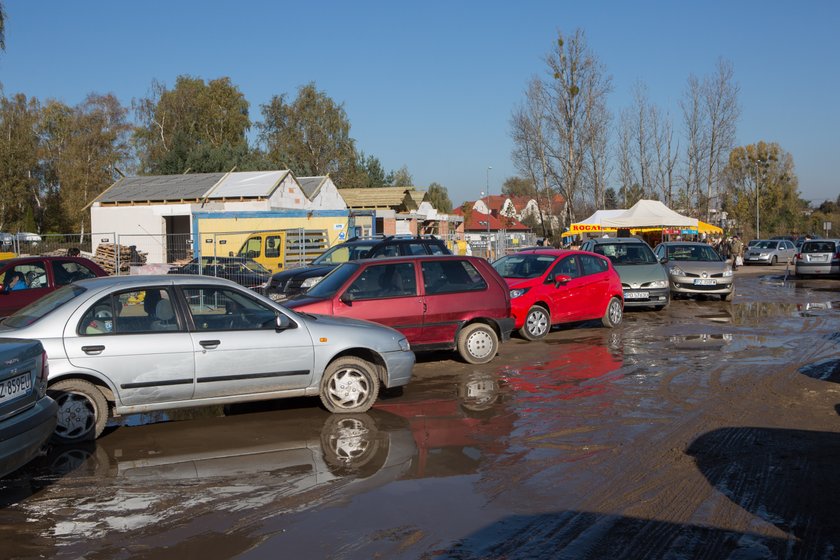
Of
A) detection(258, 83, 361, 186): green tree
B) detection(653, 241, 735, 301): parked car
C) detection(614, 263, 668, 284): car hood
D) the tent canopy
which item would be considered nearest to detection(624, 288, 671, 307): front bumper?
detection(614, 263, 668, 284): car hood

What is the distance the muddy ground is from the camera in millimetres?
4906

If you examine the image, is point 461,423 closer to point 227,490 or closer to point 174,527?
point 227,490

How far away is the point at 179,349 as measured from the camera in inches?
293

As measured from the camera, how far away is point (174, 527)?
5.20 m

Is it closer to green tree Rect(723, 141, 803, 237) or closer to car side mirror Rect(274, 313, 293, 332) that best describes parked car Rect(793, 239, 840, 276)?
car side mirror Rect(274, 313, 293, 332)

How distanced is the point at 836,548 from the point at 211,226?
94.0ft

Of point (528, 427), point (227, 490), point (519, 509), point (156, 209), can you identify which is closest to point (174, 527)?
point (227, 490)

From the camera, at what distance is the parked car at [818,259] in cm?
3036

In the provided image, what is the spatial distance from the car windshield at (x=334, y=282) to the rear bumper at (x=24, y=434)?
4.91m

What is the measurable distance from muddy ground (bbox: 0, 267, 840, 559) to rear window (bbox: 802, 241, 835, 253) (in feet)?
76.0

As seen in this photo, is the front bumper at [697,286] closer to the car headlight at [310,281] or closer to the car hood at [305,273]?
the car hood at [305,273]

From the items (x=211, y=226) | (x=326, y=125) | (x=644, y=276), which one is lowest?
(x=644, y=276)

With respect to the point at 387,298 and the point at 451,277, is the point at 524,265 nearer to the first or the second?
the point at 451,277

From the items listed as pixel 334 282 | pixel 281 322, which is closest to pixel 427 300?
pixel 334 282
